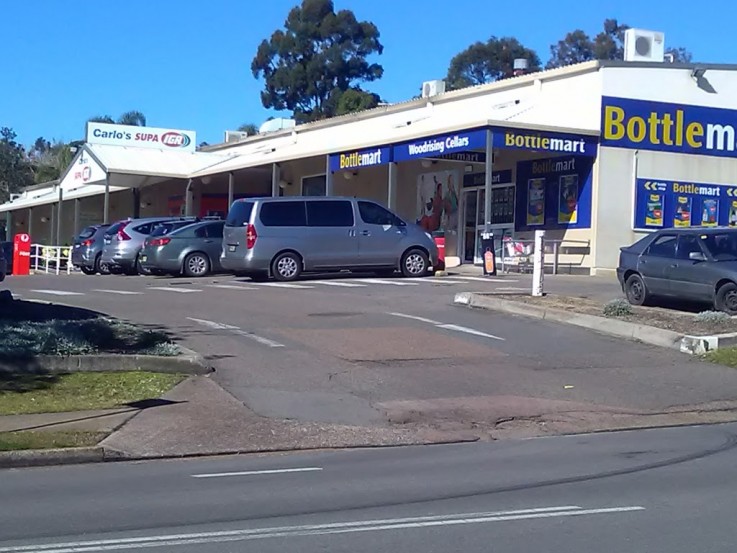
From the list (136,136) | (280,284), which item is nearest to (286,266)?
(280,284)

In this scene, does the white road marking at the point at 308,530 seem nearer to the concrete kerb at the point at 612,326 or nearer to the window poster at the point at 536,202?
the concrete kerb at the point at 612,326

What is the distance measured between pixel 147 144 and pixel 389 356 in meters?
42.3

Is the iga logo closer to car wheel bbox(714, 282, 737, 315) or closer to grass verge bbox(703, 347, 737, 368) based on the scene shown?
car wheel bbox(714, 282, 737, 315)

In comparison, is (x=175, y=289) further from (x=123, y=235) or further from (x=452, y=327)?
(x=452, y=327)

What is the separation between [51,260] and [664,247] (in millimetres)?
26171

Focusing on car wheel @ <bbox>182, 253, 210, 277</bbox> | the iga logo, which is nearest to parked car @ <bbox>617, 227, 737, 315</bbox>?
car wheel @ <bbox>182, 253, 210, 277</bbox>

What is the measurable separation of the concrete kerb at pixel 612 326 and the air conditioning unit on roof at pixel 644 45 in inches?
561

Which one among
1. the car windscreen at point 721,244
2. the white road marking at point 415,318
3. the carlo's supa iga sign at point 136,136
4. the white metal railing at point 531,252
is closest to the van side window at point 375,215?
the white metal railing at point 531,252

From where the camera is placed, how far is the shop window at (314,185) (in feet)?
133

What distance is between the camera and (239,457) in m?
9.95

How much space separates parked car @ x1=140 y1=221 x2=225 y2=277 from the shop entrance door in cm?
810

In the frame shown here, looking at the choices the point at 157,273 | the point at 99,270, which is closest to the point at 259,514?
the point at 157,273

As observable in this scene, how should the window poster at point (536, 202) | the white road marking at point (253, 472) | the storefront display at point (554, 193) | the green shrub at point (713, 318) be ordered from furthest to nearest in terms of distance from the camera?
1. the window poster at point (536, 202)
2. the storefront display at point (554, 193)
3. the green shrub at point (713, 318)
4. the white road marking at point (253, 472)

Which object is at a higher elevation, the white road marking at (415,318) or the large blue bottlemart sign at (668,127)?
the large blue bottlemart sign at (668,127)
